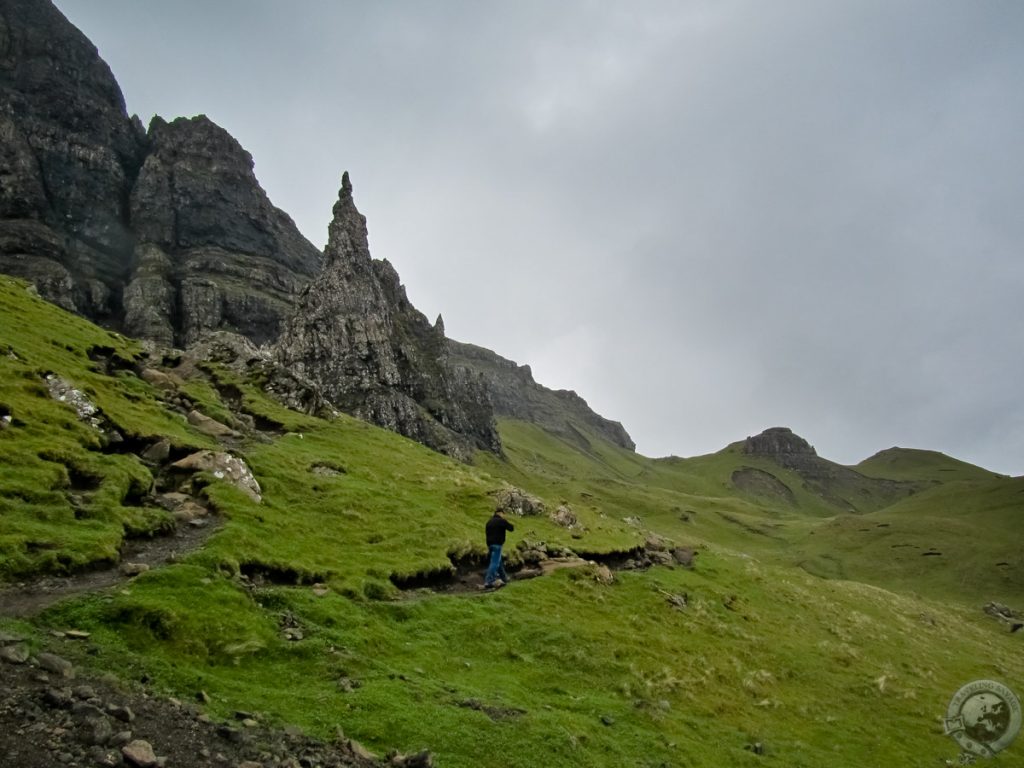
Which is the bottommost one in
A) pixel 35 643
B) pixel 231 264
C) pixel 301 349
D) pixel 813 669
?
pixel 35 643

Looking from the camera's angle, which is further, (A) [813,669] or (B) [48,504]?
(A) [813,669]

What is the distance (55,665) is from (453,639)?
12.8 m

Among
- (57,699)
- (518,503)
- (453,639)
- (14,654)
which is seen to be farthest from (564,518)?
(57,699)

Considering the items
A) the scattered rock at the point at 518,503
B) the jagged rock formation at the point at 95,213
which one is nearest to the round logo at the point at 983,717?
the scattered rock at the point at 518,503

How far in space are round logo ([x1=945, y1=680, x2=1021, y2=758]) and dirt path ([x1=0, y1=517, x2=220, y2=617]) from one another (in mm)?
27276

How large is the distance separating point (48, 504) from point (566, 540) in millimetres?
27763

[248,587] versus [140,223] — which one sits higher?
[140,223]

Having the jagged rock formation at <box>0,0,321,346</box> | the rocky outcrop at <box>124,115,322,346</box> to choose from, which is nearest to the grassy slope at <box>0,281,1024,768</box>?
the rocky outcrop at <box>124,115,322,346</box>

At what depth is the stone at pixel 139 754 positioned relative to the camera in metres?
10.1

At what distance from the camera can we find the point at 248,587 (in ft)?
64.3

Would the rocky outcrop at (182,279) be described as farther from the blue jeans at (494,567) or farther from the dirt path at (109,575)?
the blue jeans at (494,567)

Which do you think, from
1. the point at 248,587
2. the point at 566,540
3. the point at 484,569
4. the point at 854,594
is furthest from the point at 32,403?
the point at 854,594

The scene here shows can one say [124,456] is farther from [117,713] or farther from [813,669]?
[813,669]

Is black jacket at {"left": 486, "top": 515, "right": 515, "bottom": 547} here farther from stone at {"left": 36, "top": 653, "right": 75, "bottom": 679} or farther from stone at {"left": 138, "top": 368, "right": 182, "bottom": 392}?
stone at {"left": 138, "top": 368, "right": 182, "bottom": 392}
